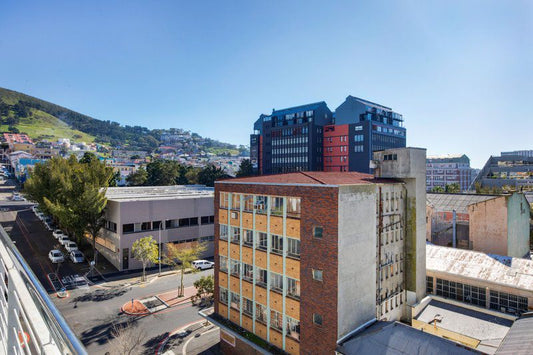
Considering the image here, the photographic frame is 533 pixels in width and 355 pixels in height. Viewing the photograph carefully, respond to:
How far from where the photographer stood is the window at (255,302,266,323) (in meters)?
23.6

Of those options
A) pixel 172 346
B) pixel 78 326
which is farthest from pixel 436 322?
pixel 78 326

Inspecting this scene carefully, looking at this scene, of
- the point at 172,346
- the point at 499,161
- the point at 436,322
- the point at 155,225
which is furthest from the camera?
the point at 499,161

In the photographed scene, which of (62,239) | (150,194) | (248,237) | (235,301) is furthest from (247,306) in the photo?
(62,239)

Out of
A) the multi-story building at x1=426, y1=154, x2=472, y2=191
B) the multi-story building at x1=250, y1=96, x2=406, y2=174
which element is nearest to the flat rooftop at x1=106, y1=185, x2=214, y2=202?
the multi-story building at x1=250, y1=96, x2=406, y2=174

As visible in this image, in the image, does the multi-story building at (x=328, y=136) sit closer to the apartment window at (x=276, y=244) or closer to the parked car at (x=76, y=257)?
the parked car at (x=76, y=257)

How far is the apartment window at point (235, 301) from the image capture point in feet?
84.7

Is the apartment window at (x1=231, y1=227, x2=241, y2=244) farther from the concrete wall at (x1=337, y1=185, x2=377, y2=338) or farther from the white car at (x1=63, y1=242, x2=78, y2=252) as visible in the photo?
the white car at (x1=63, y1=242, x2=78, y2=252)

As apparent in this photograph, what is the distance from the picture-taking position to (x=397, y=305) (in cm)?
2614

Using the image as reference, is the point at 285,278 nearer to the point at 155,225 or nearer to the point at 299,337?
the point at 299,337

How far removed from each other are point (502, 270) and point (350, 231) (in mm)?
16889

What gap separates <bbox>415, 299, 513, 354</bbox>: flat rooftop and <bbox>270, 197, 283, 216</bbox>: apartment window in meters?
15.0

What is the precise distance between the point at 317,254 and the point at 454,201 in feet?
104

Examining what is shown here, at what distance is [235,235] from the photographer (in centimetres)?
2623

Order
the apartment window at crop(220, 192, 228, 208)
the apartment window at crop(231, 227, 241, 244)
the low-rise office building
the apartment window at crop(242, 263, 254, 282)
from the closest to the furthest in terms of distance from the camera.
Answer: the apartment window at crop(242, 263, 254, 282) → the apartment window at crop(231, 227, 241, 244) → the apartment window at crop(220, 192, 228, 208) → the low-rise office building
